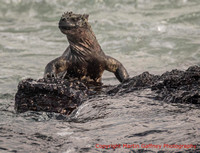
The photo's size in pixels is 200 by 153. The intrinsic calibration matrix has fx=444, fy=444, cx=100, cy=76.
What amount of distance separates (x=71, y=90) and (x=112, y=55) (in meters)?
9.19

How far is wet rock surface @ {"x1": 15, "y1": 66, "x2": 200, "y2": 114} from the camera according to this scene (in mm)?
5582

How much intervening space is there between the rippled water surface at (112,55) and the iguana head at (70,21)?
1.60 metres

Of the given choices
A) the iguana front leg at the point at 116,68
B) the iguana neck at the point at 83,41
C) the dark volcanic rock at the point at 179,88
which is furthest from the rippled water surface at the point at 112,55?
the iguana front leg at the point at 116,68

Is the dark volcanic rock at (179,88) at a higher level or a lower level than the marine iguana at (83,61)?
lower

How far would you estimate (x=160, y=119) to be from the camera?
173 inches

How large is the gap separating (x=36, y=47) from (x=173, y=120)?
13032 millimetres

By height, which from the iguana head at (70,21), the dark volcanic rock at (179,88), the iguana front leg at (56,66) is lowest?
the dark volcanic rock at (179,88)

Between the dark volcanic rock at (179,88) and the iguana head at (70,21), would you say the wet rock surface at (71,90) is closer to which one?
the dark volcanic rock at (179,88)

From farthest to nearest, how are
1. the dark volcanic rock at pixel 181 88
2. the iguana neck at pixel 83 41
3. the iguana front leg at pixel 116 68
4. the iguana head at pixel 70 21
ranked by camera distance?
1. the iguana front leg at pixel 116 68
2. the iguana neck at pixel 83 41
3. the iguana head at pixel 70 21
4. the dark volcanic rock at pixel 181 88

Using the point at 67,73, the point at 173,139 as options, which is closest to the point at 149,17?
the point at 67,73

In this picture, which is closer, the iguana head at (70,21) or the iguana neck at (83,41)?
the iguana head at (70,21)

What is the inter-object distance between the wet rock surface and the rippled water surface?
229mm

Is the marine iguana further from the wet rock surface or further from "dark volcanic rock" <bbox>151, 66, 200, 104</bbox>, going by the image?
"dark volcanic rock" <bbox>151, 66, 200, 104</bbox>

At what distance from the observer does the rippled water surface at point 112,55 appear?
414cm
